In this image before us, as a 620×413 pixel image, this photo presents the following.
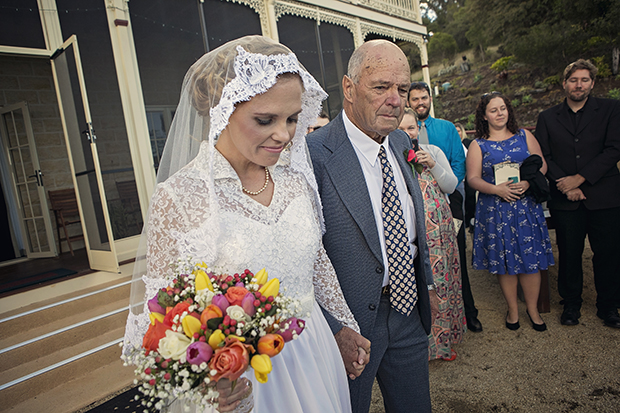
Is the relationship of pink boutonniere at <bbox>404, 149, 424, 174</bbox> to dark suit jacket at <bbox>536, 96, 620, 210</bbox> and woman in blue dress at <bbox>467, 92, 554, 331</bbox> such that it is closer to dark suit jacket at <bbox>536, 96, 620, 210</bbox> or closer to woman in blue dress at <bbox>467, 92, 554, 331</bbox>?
woman in blue dress at <bbox>467, 92, 554, 331</bbox>

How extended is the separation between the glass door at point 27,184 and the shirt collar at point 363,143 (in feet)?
24.4

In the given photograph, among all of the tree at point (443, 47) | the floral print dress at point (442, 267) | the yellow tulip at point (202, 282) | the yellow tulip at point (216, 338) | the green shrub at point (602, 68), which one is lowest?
the floral print dress at point (442, 267)

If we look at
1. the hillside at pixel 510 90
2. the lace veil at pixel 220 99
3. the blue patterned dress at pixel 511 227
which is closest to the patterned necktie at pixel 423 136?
the blue patterned dress at pixel 511 227

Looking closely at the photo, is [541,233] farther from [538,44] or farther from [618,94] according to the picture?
[538,44]

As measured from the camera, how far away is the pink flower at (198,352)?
100 centimetres

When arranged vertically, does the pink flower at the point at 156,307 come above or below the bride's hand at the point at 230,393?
above

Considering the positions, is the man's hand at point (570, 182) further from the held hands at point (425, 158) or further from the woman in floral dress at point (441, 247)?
the held hands at point (425, 158)

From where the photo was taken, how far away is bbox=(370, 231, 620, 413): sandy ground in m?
2.75

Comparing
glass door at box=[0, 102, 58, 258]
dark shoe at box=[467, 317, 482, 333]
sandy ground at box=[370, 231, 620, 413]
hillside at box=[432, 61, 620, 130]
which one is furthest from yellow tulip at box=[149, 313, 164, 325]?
hillside at box=[432, 61, 620, 130]

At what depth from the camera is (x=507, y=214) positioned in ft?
12.1

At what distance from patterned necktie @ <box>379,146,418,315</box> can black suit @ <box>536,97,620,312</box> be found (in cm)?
278

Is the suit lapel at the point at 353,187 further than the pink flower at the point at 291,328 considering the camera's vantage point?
Yes

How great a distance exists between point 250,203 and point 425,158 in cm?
209

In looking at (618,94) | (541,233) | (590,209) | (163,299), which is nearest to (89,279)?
(163,299)
